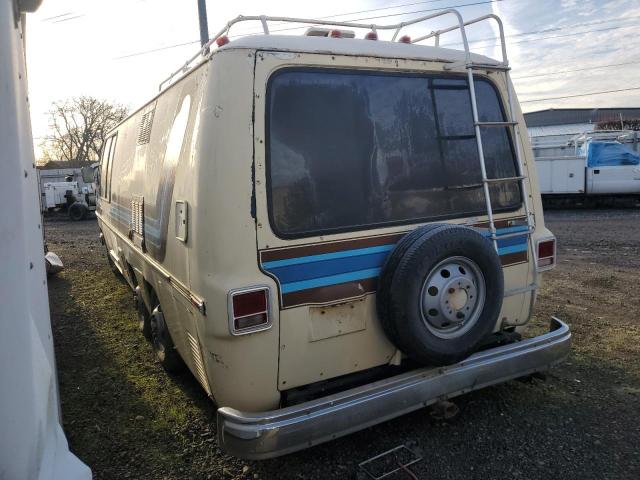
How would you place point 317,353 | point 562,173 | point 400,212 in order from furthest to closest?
point 562,173 → point 400,212 → point 317,353

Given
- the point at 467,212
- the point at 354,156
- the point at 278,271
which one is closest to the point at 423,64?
the point at 354,156

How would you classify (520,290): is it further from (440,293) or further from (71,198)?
(71,198)

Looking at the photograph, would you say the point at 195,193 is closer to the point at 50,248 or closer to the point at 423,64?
the point at 423,64

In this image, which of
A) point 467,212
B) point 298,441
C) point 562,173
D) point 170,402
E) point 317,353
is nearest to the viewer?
point 298,441

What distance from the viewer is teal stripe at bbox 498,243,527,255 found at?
3212 millimetres

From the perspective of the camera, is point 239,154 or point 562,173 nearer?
point 239,154

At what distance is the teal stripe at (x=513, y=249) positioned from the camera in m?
3.21

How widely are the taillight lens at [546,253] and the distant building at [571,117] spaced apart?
128ft

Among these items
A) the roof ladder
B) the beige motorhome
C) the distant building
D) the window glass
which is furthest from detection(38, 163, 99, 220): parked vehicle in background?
the distant building

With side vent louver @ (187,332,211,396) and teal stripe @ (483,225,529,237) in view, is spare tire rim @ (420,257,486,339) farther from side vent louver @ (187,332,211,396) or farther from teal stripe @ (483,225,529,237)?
side vent louver @ (187,332,211,396)

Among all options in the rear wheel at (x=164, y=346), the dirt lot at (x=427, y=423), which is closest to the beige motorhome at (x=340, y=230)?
the dirt lot at (x=427, y=423)

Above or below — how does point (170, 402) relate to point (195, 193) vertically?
below

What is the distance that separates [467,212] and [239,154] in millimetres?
1550

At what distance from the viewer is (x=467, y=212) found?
3.15 meters
